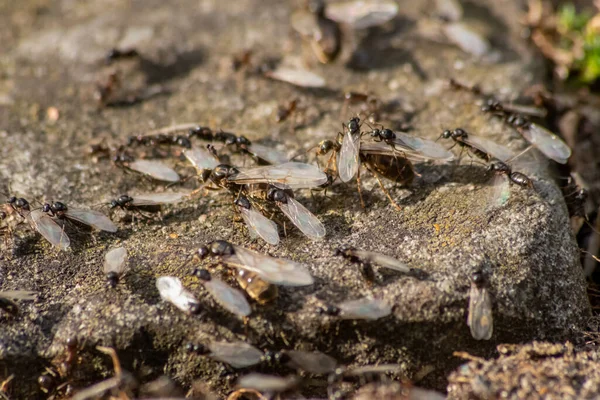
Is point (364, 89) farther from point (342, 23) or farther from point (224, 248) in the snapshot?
point (224, 248)

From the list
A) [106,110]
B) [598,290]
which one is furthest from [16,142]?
[598,290]

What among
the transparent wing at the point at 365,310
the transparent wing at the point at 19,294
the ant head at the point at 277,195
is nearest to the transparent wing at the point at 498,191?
the transparent wing at the point at 365,310

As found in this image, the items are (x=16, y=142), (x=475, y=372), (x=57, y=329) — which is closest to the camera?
(x=475, y=372)

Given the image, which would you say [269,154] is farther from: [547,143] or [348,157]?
[547,143]

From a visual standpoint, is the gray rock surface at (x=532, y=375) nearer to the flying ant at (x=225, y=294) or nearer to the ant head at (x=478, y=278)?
the ant head at (x=478, y=278)

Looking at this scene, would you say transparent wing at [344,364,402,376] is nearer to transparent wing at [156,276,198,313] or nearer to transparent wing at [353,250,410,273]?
transparent wing at [353,250,410,273]
